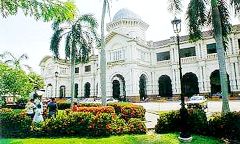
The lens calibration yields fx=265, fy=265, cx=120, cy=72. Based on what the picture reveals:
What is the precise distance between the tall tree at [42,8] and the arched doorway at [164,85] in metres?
38.5

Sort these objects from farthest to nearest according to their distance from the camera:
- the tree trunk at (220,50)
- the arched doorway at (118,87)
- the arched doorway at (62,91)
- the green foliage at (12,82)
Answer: the arched doorway at (62,91) < the arched doorway at (118,87) < the green foliage at (12,82) < the tree trunk at (220,50)

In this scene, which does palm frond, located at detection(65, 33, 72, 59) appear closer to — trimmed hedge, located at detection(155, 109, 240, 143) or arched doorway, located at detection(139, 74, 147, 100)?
trimmed hedge, located at detection(155, 109, 240, 143)

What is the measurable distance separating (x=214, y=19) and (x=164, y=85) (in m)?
32.0

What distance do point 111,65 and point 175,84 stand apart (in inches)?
443

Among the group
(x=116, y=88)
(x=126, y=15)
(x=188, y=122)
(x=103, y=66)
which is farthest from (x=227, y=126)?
(x=126, y=15)

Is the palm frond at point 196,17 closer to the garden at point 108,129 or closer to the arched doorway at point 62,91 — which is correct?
the garden at point 108,129

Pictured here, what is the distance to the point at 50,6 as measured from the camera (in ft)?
32.7

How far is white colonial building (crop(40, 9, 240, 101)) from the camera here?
41156mm

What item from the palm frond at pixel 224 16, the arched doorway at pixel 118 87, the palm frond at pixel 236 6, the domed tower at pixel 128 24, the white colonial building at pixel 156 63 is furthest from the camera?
the domed tower at pixel 128 24

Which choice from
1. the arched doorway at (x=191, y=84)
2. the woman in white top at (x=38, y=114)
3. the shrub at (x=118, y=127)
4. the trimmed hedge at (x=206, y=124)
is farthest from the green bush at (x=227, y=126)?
the arched doorway at (x=191, y=84)

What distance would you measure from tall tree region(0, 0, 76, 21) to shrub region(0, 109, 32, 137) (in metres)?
5.17

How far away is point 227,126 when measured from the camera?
1205cm

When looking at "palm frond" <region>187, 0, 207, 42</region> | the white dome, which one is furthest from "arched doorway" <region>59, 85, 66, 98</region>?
"palm frond" <region>187, 0, 207, 42</region>

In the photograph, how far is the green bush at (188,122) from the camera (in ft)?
42.0
